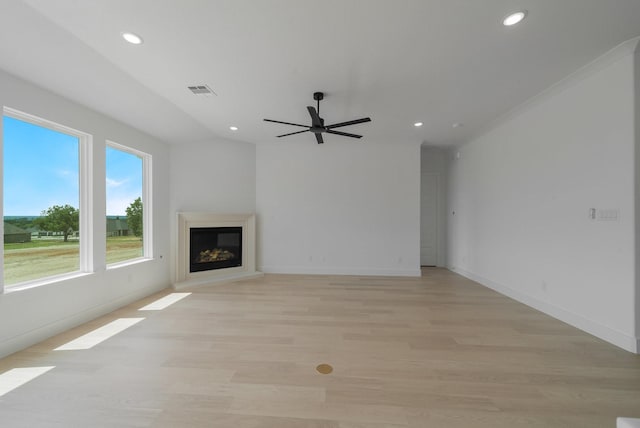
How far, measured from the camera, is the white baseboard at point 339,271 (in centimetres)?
537

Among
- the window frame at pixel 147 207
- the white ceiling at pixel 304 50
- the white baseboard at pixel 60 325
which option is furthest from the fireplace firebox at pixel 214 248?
the white ceiling at pixel 304 50

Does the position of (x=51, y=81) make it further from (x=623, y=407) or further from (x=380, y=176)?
(x=623, y=407)

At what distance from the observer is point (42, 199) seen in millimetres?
2846

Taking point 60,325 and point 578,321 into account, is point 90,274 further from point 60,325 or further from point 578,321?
point 578,321

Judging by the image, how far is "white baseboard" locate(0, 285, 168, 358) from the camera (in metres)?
2.35

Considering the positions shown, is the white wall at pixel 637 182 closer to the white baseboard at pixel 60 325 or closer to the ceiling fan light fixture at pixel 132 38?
the ceiling fan light fixture at pixel 132 38

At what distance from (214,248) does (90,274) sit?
81.4 inches

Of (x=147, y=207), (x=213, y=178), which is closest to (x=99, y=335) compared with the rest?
(x=147, y=207)

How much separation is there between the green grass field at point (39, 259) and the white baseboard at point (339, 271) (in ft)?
9.70

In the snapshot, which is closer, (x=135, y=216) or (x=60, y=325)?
(x=60, y=325)

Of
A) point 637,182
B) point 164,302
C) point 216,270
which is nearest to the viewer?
point 637,182

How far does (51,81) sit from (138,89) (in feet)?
2.45

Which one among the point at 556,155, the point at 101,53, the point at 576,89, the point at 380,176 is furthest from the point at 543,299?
the point at 101,53

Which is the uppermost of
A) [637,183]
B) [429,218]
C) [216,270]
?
[637,183]
